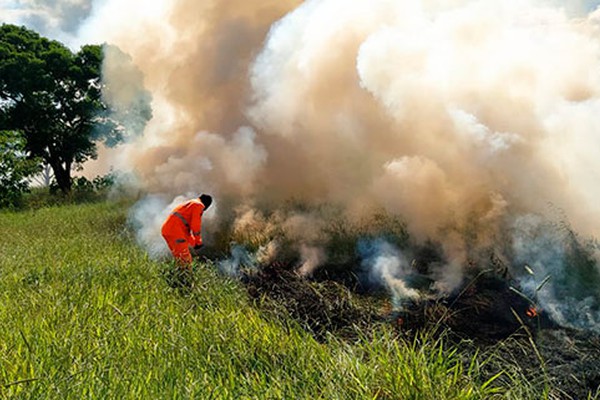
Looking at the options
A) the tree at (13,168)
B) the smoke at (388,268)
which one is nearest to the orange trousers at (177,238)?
the smoke at (388,268)

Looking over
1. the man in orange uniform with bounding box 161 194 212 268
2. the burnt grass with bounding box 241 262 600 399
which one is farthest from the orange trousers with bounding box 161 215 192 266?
the burnt grass with bounding box 241 262 600 399

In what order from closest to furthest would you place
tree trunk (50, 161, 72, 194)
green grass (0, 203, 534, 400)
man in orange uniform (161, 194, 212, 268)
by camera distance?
green grass (0, 203, 534, 400), man in orange uniform (161, 194, 212, 268), tree trunk (50, 161, 72, 194)

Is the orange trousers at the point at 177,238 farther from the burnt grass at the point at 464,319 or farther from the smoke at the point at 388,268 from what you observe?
the smoke at the point at 388,268

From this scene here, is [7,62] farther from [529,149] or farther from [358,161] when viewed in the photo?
[529,149]

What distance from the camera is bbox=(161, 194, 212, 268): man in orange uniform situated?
831 cm

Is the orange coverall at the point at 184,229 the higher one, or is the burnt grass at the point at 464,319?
the orange coverall at the point at 184,229

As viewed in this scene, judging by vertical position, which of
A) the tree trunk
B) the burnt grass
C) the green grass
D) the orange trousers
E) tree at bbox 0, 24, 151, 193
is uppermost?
tree at bbox 0, 24, 151, 193

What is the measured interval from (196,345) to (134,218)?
9.76 metres

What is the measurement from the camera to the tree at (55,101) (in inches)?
979

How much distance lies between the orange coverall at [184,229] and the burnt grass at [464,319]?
1.12 meters

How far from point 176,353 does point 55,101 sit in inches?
992

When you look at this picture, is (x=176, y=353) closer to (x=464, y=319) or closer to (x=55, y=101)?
(x=464, y=319)

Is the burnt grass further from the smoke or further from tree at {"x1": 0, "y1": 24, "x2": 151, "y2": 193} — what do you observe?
tree at {"x1": 0, "y1": 24, "x2": 151, "y2": 193}

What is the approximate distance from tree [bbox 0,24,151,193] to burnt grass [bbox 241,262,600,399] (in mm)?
21356
